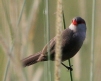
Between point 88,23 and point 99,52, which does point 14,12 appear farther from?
point 88,23

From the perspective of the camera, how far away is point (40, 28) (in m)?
3.00

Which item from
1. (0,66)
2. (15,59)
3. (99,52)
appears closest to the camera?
(15,59)

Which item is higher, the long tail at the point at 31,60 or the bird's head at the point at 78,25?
the bird's head at the point at 78,25

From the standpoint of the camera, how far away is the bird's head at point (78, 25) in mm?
2862

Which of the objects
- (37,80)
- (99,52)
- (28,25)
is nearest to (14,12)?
(28,25)

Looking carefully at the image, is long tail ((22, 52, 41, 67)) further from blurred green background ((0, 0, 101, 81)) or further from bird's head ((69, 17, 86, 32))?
bird's head ((69, 17, 86, 32))

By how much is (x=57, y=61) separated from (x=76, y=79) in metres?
1.29

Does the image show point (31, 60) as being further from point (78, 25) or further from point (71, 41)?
point (78, 25)

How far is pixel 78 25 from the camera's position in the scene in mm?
2916

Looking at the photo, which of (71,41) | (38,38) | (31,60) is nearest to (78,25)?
(71,41)

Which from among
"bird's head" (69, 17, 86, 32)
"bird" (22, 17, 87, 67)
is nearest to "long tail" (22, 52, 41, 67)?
"bird" (22, 17, 87, 67)

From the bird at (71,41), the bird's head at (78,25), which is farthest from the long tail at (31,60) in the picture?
the bird's head at (78,25)

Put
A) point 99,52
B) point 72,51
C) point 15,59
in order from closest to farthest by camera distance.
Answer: point 15,59
point 99,52
point 72,51

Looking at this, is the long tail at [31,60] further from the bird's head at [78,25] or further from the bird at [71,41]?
the bird's head at [78,25]
